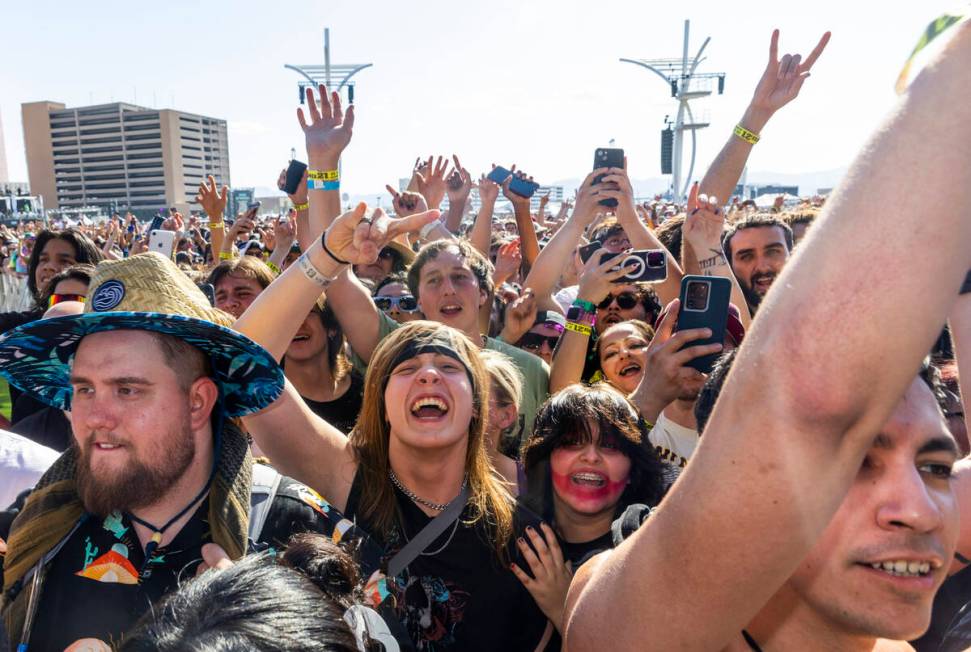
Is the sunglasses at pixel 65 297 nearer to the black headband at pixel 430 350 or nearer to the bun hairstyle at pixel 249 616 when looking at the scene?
the black headband at pixel 430 350

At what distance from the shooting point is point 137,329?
1.84 meters

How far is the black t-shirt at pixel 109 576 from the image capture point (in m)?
1.59

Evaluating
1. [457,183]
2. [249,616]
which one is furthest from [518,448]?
[457,183]

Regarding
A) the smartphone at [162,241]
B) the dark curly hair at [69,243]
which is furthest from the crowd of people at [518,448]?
the smartphone at [162,241]

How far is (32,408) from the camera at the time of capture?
11.2 feet

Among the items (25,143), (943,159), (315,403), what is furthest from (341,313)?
(25,143)

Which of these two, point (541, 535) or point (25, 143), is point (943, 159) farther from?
point (25, 143)

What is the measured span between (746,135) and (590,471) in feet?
8.02

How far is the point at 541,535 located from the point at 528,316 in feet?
6.77

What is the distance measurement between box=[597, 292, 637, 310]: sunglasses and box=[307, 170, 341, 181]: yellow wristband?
1844mm

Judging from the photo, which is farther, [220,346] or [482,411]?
[482,411]

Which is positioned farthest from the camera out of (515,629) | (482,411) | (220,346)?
(482,411)

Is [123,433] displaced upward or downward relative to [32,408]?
upward

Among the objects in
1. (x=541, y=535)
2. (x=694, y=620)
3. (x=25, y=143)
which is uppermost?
(x=25, y=143)
